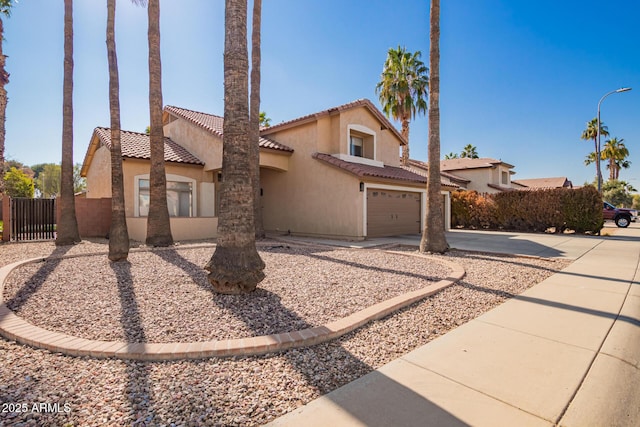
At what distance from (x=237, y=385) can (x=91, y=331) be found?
7.97ft

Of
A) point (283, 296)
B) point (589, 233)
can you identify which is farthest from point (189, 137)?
point (589, 233)

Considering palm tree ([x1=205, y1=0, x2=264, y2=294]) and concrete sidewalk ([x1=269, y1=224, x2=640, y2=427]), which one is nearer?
concrete sidewalk ([x1=269, y1=224, x2=640, y2=427])

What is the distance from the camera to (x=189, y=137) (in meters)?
18.1

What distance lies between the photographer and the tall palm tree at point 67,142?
12477mm

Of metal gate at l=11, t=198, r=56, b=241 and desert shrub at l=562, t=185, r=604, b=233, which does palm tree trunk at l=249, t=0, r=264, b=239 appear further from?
desert shrub at l=562, t=185, r=604, b=233

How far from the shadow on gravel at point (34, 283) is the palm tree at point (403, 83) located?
23111 mm

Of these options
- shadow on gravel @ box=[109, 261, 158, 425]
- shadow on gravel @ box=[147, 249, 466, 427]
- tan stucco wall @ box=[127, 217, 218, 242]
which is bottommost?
shadow on gravel @ box=[147, 249, 466, 427]

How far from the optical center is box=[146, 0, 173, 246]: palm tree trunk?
1145cm

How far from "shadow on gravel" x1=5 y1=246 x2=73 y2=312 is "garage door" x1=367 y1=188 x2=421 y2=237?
A: 38.2 feet

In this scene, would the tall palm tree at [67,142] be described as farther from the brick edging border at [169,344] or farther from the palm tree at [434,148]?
the palm tree at [434,148]

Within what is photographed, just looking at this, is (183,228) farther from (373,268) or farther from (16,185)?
(16,185)

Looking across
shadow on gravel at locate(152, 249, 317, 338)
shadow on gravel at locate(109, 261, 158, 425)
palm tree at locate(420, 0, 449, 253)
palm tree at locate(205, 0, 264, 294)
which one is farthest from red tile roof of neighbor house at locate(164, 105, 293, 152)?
shadow on gravel at locate(109, 261, 158, 425)

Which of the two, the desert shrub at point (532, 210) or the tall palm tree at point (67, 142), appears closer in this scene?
the tall palm tree at point (67, 142)

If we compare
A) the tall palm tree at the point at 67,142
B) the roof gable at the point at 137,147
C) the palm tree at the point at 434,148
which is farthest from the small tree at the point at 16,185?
the palm tree at the point at 434,148
